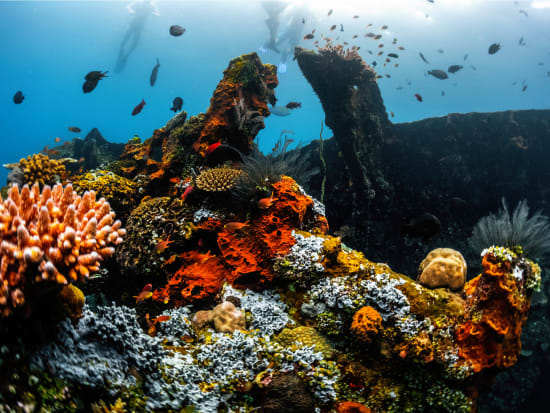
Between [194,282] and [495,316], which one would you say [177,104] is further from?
[495,316]

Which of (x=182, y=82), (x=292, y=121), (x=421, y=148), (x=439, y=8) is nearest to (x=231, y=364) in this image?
(x=421, y=148)

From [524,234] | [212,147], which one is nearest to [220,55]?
[212,147]

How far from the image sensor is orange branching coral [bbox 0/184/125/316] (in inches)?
67.1

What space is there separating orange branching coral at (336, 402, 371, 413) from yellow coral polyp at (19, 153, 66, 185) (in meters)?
→ 6.57

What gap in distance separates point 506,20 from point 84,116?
163556 mm

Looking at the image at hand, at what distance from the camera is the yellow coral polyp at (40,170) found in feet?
18.4

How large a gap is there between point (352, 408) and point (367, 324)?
0.88 metres

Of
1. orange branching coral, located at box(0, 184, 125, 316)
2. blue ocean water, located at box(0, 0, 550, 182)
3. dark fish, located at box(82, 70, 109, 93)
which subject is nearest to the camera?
orange branching coral, located at box(0, 184, 125, 316)

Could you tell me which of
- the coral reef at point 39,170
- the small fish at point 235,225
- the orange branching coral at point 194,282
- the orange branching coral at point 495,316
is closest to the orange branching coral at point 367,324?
the orange branching coral at point 495,316

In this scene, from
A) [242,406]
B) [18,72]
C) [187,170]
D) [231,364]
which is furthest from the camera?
[18,72]

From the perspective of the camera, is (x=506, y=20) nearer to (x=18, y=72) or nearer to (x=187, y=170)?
(x=187, y=170)

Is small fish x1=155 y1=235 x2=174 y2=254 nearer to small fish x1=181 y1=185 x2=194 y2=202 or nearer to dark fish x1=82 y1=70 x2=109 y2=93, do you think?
small fish x1=181 y1=185 x2=194 y2=202

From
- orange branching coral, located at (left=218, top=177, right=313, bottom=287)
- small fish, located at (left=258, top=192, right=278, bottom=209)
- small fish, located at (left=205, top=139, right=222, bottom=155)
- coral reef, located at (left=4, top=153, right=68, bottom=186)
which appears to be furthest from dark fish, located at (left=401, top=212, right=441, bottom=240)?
coral reef, located at (left=4, top=153, right=68, bottom=186)

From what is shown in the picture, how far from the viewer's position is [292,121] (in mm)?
150250
